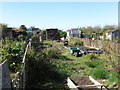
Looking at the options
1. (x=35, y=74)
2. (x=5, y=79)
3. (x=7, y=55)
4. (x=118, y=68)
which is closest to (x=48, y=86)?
(x=35, y=74)

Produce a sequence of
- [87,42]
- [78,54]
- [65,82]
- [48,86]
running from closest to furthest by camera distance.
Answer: [48,86], [65,82], [78,54], [87,42]

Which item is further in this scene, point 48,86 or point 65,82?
point 65,82

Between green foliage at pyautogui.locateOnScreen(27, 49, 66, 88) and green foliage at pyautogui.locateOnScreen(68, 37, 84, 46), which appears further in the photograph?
green foliage at pyautogui.locateOnScreen(68, 37, 84, 46)

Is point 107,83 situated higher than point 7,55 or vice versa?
point 7,55

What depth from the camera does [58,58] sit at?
1264cm

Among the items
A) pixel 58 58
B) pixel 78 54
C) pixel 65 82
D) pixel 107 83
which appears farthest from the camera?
pixel 78 54

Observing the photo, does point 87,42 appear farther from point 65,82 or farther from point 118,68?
point 118,68

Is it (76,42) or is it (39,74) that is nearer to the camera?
(39,74)

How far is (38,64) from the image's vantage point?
6.03 m

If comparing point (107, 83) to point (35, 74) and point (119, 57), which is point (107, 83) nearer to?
point (119, 57)

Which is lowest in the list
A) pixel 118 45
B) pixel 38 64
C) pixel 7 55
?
pixel 38 64

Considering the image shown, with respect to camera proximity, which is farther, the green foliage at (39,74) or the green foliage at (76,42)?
the green foliage at (76,42)

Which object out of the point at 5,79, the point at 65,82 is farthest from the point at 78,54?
the point at 5,79

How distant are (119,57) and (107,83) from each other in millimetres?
1698
